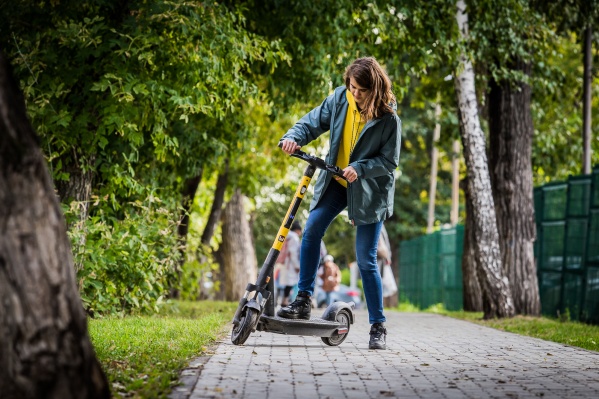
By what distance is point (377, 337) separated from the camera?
7781mm

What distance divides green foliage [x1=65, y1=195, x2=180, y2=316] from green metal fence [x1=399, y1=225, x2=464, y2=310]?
8903mm

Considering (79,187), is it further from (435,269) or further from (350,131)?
(435,269)

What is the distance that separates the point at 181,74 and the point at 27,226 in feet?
24.2


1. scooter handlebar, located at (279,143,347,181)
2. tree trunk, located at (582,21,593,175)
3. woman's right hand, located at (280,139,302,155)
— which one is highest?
tree trunk, located at (582,21,593,175)

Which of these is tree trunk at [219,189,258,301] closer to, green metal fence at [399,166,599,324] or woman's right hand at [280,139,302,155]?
green metal fence at [399,166,599,324]

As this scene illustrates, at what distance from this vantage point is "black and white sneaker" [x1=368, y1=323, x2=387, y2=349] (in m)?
7.75

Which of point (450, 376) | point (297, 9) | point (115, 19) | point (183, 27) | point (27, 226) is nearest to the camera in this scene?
point (27, 226)

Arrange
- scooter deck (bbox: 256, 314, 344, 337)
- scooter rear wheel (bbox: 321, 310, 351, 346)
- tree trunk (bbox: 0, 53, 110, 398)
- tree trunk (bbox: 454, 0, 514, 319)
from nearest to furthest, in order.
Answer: tree trunk (bbox: 0, 53, 110, 398) < scooter deck (bbox: 256, 314, 344, 337) < scooter rear wheel (bbox: 321, 310, 351, 346) < tree trunk (bbox: 454, 0, 514, 319)

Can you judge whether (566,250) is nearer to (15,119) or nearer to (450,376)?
(450,376)

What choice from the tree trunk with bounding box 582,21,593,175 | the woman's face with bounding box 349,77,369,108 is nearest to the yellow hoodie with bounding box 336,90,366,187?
the woman's face with bounding box 349,77,369,108

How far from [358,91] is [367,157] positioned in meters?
0.49

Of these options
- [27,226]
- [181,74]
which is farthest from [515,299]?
[27,226]

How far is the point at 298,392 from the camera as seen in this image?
200 inches

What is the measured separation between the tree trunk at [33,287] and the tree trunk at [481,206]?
9.98 m
